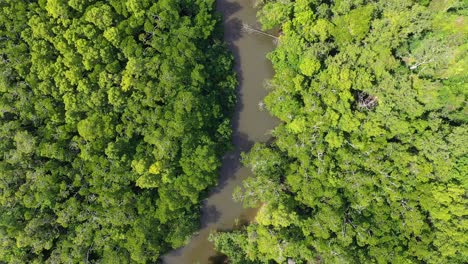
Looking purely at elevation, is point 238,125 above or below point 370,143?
above

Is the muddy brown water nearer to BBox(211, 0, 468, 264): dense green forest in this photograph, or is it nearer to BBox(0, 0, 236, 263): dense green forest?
BBox(211, 0, 468, 264): dense green forest

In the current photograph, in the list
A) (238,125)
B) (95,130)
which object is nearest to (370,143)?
(238,125)

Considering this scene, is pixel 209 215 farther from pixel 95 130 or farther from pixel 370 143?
pixel 370 143

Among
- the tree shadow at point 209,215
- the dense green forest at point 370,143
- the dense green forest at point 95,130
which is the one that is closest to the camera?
the dense green forest at point 370,143

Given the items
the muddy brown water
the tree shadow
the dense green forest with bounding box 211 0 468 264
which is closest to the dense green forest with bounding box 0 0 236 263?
the tree shadow

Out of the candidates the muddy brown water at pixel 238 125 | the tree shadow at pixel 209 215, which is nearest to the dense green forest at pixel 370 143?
the muddy brown water at pixel 238 125

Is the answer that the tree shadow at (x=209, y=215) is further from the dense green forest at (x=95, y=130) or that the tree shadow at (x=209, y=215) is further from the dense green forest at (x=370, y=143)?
the dense green forest at (x=370, y=143)

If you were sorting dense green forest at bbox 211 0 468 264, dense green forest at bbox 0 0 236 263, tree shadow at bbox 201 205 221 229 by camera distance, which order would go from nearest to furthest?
dense green forest at bbox 211 0 468 264
dense green forest at bbox 0 0 236 263
tree shadow at bbox 201 205 221 229
